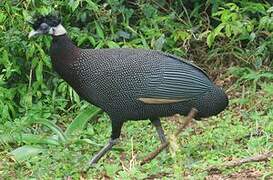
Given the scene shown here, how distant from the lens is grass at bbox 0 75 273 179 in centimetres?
481

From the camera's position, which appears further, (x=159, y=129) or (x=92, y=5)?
(x=92, y=5)

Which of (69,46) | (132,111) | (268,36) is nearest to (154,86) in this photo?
(132,111)

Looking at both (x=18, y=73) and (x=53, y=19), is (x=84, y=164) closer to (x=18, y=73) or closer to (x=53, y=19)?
(x=53, y=19)

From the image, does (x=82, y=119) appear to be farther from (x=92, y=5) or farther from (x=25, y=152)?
(x=92, y=5)

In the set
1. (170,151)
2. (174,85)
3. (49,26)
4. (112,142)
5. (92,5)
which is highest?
(49,26)

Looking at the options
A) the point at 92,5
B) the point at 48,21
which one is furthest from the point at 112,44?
the point at 48,21

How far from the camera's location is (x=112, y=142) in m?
5.50

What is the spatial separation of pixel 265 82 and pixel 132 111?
6.53ft

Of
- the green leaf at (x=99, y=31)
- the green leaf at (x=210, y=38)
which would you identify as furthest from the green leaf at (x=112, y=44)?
the green leaf at (x=210, y=38)

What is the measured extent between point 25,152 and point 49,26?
945mm

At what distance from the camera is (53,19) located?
5473mm

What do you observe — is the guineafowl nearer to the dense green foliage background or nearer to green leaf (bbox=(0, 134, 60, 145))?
the dense green foliage background

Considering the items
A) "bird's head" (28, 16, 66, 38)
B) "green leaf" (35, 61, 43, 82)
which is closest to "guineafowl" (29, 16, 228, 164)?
"bird's head" (28, 16, 66, 38)

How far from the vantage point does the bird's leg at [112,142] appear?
5383 millimetres
